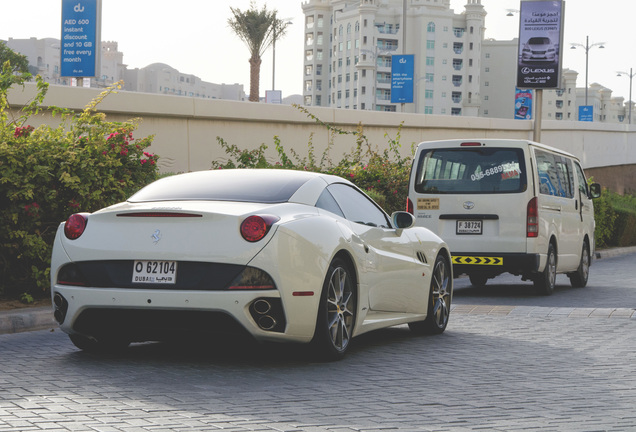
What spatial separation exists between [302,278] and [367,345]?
6.21 feet

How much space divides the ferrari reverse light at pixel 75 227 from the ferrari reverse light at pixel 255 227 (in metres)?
1.18

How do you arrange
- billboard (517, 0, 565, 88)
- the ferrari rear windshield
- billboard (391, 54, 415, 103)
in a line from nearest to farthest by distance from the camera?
the ferrari rear windshield, billboard (517, 0, 565, 88), billboard (391, 54, 415, 103)

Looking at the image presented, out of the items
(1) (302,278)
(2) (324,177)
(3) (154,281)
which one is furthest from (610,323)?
(3) (154,281)

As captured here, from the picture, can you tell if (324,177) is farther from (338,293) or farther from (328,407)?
(328,407)

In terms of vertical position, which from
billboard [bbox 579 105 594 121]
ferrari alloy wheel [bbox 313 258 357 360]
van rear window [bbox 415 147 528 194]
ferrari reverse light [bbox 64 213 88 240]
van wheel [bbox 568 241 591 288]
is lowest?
van wheel [bbox 568 241 591 288]

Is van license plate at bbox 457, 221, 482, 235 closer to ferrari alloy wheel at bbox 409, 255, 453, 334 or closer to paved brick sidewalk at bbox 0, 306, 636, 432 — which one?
ferrari alloy wheel at bbox 409, 255, 453, 334

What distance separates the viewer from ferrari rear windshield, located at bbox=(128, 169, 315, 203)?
305 inches

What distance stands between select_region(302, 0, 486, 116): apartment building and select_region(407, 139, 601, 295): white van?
14412cm

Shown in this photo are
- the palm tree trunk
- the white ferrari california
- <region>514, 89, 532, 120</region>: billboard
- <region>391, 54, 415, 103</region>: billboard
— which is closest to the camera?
the white ferrari california

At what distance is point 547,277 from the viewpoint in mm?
14875

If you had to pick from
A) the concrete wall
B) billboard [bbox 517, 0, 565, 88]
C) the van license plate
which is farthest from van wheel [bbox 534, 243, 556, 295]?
billboard [bbox 517, 0, 565, 88]

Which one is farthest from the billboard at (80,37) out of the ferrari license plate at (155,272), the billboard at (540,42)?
the ferrari license plate at (155,272)

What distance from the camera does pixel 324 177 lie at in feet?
27.6

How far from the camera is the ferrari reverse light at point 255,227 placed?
705 centimetres
